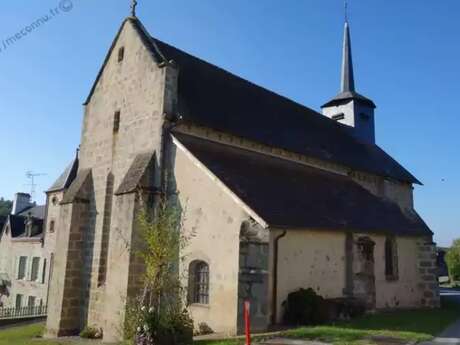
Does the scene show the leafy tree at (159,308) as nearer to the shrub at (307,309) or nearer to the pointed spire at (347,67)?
the shrub at (307,309)

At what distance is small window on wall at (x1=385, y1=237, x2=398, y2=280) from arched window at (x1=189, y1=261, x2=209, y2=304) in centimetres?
806

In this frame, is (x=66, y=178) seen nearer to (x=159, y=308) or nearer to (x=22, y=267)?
(x=22, y=267)

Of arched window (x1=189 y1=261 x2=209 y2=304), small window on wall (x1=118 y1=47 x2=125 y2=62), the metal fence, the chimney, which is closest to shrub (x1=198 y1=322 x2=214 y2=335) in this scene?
arched window (x1=189 y1=261 x2=209 y2=304)

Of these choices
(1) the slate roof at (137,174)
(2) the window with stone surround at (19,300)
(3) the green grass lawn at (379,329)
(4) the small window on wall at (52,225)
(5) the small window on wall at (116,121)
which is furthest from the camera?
(2) the window with stone surround at (19,300)

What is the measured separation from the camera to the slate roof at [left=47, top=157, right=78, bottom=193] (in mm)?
28594

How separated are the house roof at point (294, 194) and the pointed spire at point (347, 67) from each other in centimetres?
1077

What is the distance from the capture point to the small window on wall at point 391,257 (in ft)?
54.3

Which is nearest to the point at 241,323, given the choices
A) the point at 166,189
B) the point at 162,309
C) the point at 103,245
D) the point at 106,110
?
the point at 162,309

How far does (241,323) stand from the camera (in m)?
10.4

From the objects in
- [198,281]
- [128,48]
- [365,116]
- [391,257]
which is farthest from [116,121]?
[365,116]

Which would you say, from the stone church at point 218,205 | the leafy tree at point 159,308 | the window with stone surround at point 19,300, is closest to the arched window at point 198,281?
the stone church at point 218,205

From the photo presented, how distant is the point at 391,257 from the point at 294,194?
5.54 meters

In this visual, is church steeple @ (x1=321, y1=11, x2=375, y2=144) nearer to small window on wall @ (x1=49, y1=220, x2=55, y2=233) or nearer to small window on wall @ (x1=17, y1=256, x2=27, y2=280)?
small window on wall @ (x1=49, y1=220, x2=55, y2=233)

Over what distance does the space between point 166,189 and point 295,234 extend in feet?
14.1
